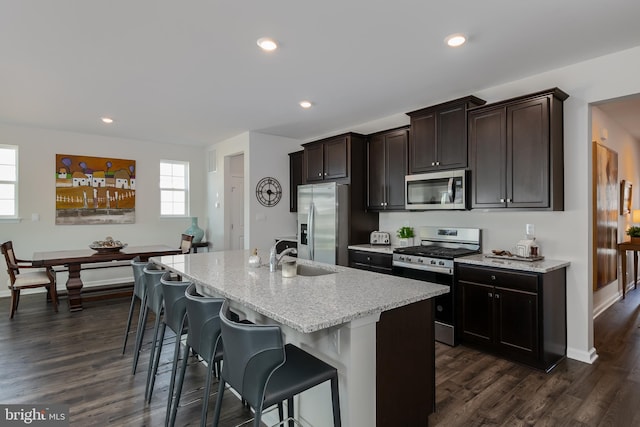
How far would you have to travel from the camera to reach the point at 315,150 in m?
5.29

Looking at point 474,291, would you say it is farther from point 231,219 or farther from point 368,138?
point 231,219

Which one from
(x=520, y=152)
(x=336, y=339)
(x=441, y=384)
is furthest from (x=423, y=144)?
(x=336, y=339)

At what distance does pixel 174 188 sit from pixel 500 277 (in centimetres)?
599

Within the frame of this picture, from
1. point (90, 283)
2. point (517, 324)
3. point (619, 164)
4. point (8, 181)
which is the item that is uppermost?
point (619, 164)

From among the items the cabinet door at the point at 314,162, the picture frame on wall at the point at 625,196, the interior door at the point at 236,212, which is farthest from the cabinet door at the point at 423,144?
the interior door at the point at 236,212

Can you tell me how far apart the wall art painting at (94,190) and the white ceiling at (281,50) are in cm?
139

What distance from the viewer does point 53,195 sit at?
5.61m

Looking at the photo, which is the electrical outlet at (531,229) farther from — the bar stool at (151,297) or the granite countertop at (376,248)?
the bar stool at (151,297)

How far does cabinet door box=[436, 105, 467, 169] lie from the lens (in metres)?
3.53

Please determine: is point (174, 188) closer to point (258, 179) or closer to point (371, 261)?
point (258, 179)

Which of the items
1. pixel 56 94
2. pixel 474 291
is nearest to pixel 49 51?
pixel 56 94

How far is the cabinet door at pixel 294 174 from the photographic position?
591 cm

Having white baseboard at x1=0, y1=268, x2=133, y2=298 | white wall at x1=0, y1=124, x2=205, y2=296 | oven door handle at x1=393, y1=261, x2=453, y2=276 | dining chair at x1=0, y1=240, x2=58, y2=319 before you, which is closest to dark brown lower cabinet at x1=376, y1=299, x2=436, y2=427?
oven door handle at x1=393, y1=261, x2=453, y2=276

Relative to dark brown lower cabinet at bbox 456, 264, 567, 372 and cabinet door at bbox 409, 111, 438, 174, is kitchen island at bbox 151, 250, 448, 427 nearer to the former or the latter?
dark brown lower cabinet at bbox 456, 264, 567, 372
